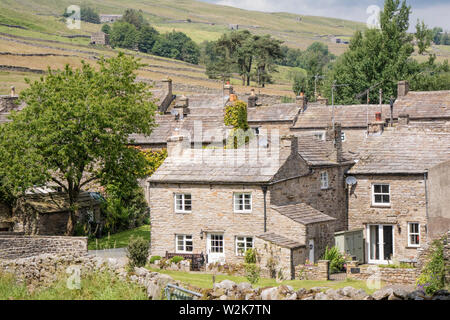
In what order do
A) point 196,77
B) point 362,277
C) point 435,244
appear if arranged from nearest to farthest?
point 435,244 → point 362,277 → point 196,77

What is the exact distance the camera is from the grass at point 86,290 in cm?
1891

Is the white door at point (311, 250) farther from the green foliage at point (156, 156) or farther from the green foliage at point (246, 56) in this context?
the green foliage at point (246, 56)

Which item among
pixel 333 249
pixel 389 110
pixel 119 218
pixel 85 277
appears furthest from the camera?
pixel 389 110

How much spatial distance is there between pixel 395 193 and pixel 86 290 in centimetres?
2600

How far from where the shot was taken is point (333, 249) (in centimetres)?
3647

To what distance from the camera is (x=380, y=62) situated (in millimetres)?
95625

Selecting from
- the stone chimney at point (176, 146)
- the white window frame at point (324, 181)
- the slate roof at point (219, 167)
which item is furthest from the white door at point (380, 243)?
the stone chimney at point (176, 146)

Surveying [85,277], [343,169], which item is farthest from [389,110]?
[85,277]

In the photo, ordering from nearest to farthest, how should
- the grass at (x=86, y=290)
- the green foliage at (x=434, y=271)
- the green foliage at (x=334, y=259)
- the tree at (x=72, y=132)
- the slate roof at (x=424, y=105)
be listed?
the grass at (x=86, y=290) → the green foliage at (x=434, y=271) → the green foliage at (x=334, y=259) → the tree at (x=72, y=132) → the slate roof at (x=424, y=105)

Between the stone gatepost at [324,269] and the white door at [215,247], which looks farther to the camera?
the white door at [215,247]

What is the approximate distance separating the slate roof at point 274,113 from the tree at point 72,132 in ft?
73.1

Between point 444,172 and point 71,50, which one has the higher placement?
point 71,50
